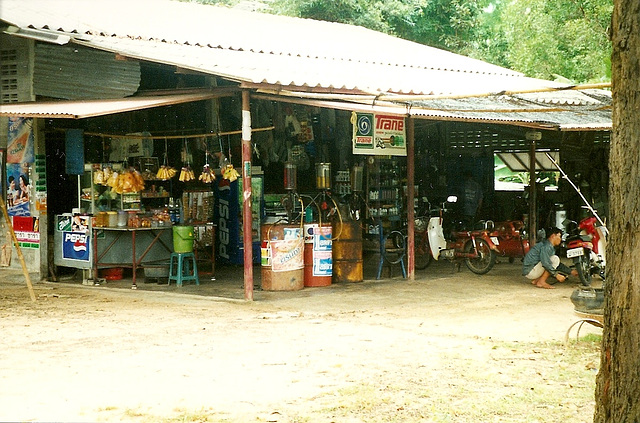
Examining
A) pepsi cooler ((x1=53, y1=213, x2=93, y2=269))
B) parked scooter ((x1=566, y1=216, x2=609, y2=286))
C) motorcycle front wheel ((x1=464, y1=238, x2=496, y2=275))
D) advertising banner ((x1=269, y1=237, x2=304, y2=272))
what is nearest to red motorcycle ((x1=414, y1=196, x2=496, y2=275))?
motorcycle front wheel ((x1=464, y1=238, x2=496, y2=275))

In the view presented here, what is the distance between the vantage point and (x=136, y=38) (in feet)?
36.9

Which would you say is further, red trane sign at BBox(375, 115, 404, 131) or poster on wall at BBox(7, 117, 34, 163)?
poster on wall at BBox(7, 117, 34, 163)

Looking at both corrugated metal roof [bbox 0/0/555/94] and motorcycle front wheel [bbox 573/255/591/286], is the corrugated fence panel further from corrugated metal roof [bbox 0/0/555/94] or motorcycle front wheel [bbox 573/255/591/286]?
motorcycle front wheel [bbox 573/255/591/286]

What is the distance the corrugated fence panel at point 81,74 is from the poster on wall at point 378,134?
3.15 metres

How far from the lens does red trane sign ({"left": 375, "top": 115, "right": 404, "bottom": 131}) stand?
11562mm

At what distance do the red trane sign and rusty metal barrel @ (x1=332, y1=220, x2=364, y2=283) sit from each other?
142 cm

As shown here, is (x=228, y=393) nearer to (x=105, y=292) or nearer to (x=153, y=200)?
(x=105, y=292)

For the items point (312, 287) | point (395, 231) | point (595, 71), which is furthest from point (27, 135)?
point (595, 71)

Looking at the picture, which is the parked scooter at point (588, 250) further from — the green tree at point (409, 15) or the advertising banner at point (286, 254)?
the green tree at point (409, 15)

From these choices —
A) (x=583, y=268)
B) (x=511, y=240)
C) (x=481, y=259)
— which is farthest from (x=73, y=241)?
(x=583, y=268)

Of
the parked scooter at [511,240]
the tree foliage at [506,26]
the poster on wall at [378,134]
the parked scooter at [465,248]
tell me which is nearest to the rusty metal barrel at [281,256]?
the poster on wall at [378,134]

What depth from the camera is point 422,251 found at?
13.5m

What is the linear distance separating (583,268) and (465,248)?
1967mm

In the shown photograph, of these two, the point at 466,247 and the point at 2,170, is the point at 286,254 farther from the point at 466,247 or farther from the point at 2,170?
the point at 2,170
